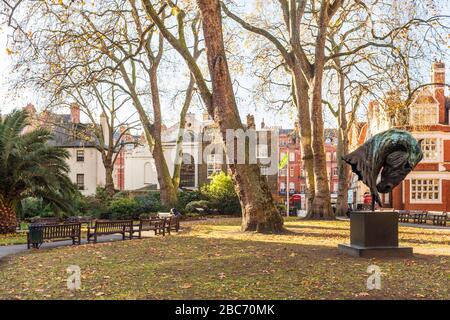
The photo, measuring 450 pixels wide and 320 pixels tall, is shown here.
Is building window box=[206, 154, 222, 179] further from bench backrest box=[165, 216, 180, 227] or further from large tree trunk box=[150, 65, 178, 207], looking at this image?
bench backrest box=[165, 216, 180, 227]

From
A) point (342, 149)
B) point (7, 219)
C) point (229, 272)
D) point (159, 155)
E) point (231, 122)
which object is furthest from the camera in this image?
point (342, 149)

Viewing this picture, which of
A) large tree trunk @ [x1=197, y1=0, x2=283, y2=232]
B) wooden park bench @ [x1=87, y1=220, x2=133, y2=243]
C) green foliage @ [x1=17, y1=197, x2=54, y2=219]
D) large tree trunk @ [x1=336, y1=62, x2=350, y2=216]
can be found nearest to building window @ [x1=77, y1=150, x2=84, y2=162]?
green foliage @ [x1=17, y1=197, x2=54, y2=219]

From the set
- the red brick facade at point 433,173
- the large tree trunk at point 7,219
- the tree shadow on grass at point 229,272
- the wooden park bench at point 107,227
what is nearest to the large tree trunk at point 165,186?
the large tree trunk at point 7,219

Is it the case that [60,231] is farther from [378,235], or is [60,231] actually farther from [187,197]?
[187,197]

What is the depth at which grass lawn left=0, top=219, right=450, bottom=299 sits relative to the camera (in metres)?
8.33

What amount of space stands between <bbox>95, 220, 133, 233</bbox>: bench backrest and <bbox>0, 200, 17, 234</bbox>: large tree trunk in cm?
631

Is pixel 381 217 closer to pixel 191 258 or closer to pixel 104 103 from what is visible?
pixel 191 258

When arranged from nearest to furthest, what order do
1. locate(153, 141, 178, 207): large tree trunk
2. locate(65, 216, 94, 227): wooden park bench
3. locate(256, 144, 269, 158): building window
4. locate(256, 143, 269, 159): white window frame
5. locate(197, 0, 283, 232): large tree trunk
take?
locate(197, 0, 283, 232): large tree trunk, locate(65, 216, 94, 227): wooden park bench, locate(153, 141, 178, 207): large tree trunk, locate(256, 143, 269, 159): white window frame, locate(256, 144, 269, 158): building window

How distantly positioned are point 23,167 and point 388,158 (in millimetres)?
15986

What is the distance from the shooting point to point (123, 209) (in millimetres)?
33812

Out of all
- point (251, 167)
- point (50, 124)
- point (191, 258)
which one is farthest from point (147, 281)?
point (50, 124)

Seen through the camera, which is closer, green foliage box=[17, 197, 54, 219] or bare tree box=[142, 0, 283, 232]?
bare tree box=[142, 0, 283, 232]

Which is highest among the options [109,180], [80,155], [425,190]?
[80,155]

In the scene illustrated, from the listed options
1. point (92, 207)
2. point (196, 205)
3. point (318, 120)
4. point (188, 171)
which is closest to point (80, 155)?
point (188, 171)
